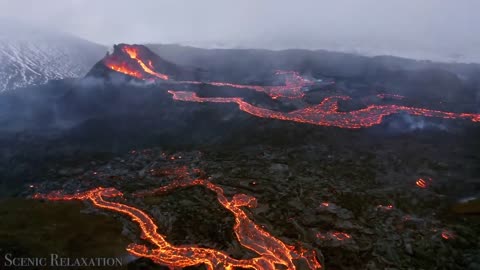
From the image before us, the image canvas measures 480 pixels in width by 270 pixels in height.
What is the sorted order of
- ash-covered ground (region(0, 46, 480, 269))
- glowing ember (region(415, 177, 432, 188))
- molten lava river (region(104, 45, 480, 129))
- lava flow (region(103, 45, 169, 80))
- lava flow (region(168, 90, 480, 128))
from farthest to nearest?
1. lava flow (region(103, 45, 169, 80))
2. molten lava river (region(104, 45, 480, 129))
3. lava flow (region(168, 90, 480, 128))
4. glowing ember (region(415, 177, 432, 188))
5. ash-covered ground (region(0, 46, 480, 269))

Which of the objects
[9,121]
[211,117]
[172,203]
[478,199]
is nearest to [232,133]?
[211,117]

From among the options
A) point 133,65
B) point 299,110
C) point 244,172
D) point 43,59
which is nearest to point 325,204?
point 244,172

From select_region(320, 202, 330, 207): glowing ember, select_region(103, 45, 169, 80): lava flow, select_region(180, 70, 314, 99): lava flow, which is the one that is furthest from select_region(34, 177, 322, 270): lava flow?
select_region(103, 45, 169, 80): lava flow

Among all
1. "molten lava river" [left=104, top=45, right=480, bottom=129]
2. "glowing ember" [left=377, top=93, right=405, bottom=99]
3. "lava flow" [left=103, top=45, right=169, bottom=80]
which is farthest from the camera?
"lava flow" [left=103, top=45, right=169, bottom=80]

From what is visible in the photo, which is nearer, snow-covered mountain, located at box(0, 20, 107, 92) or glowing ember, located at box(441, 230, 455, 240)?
glowing ember, located at box(441, 230, 455, 240)

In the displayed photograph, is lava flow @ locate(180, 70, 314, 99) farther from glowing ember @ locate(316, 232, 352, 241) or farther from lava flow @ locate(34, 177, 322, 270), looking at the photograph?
glowing ember @ locate(316, 232, 352, 241)

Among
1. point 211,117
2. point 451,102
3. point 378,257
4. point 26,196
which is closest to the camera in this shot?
point 378,257

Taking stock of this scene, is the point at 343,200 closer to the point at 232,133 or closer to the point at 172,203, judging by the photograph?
the point at 172,203

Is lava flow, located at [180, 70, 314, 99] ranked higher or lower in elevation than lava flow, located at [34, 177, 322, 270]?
higher
